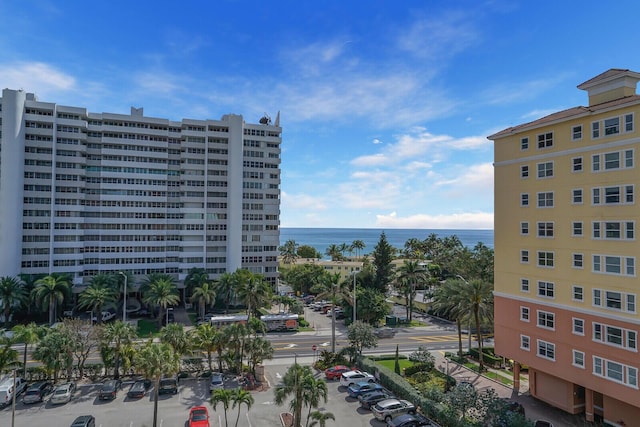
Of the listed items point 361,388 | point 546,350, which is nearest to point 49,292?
point 361,388

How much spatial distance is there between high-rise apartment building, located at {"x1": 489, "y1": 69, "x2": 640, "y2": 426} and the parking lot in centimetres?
1621

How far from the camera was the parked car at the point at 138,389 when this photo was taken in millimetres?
34875

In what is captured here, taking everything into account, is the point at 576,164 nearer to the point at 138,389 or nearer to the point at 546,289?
the point at 546,289

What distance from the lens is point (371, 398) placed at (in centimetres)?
3338

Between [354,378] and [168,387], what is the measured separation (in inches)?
694

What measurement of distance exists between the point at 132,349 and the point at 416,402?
90.1 ft

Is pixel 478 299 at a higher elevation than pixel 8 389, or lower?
higher

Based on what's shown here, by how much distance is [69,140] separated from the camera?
7619cm

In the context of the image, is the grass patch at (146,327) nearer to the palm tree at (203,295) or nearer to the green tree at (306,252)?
the palm tree at (203,295)

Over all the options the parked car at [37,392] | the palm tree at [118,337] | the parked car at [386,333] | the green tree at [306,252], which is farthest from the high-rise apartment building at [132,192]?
the green tree at [306,252]

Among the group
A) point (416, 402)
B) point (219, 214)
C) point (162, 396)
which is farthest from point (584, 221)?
point (219, 214)

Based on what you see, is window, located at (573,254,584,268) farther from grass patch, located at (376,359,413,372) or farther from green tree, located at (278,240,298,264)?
green tree, located at (278,240,298,264)

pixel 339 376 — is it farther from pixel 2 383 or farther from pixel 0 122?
pixel 0 122

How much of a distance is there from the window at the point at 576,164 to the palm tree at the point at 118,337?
42648 mm
